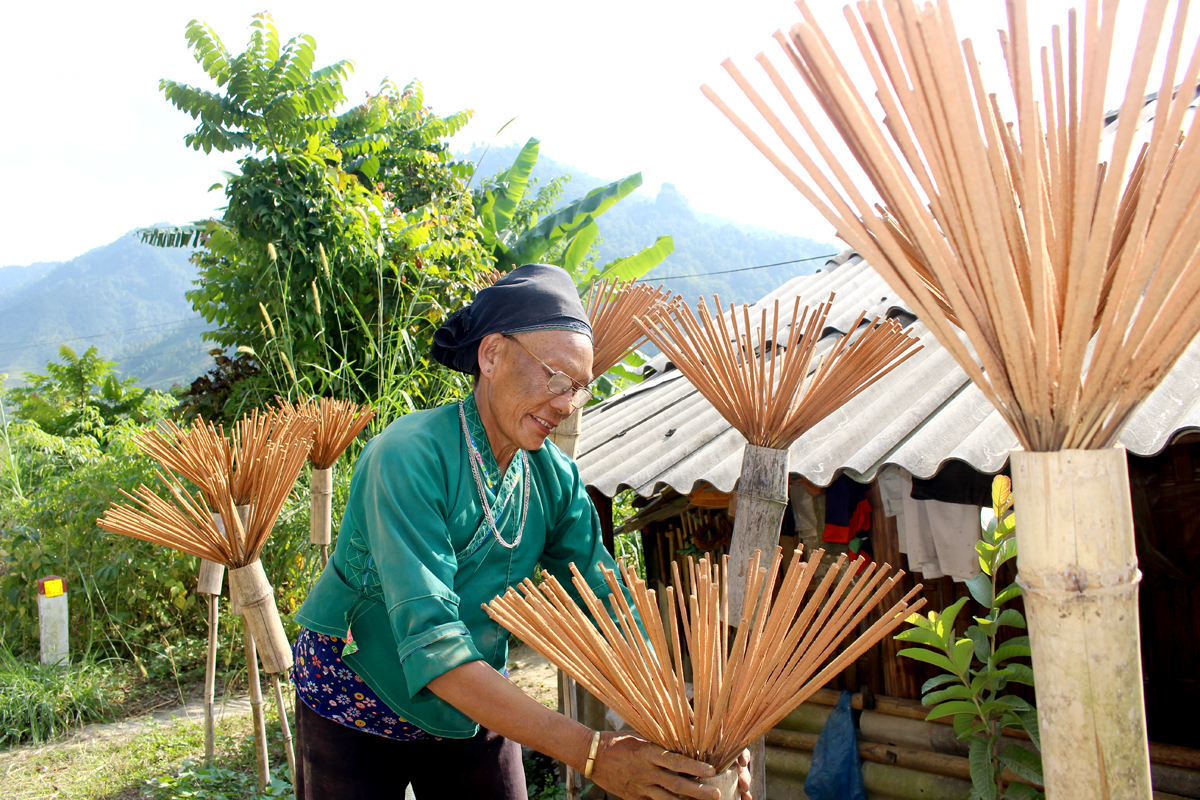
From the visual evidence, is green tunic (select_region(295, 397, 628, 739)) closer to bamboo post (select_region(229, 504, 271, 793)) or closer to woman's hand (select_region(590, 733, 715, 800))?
woman's hand (select_region(590, 733, 715, 800))

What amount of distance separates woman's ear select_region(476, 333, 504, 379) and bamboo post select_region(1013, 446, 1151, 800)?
112 cm

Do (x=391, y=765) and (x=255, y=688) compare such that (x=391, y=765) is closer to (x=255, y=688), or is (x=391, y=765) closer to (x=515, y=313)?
(x=515, y=313)

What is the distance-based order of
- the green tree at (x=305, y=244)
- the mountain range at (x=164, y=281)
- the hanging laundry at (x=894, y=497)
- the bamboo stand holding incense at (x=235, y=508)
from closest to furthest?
the bamboo stand holding incense at (x=235, y=508)
the hanging laundry at (x=894, y=497)
the green tree at (x=305, y=244)
the mountain range at (x=164, y=281)

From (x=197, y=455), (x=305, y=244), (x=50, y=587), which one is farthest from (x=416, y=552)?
(x=305, y=244)

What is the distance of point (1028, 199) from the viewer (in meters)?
0.73

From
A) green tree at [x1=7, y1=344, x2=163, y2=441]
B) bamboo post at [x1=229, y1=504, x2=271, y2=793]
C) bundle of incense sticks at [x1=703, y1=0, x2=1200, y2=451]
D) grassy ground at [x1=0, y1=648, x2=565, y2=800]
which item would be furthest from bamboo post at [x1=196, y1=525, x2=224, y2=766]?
green tree at [x1=7, y1=344, x2=163, y2=441]

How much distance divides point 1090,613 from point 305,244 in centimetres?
Result: 785

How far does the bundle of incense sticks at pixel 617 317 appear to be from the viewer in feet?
8.89

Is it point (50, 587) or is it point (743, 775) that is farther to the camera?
point (50, 587)

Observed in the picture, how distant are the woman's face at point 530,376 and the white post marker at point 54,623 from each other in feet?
20.2

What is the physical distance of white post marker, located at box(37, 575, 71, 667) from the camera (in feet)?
19.9

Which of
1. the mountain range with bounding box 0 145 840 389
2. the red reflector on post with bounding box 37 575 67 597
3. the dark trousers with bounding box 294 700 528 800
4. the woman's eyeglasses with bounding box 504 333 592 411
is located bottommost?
the red reflector on post with bounding box 37 575 67 597

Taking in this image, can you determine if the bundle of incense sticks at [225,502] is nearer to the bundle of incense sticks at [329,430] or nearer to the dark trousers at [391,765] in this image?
the bundle of incense sticks at [329,430]

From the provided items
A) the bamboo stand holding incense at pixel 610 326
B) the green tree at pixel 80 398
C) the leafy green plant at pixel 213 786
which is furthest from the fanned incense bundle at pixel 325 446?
the green tree at pixel 80 398
